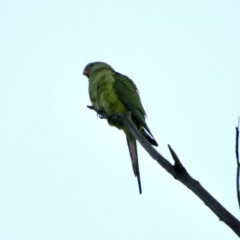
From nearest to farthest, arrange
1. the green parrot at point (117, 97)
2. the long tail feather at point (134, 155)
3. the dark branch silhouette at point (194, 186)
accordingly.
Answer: the dark branch silhouette at point (194, 186) → the long tail feather at point (134, 155) → the green parrot at point (117, 97)

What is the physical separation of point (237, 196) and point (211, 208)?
0.15 m

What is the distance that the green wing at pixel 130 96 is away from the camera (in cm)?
560

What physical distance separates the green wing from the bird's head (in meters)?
0.63

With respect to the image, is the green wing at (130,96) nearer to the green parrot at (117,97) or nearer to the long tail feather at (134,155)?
the green parrot at (117,97)

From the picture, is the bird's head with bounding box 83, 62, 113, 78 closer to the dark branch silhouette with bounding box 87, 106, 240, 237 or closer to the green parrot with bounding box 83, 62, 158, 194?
the green parrot with bounding box 83, 62, 158, 194

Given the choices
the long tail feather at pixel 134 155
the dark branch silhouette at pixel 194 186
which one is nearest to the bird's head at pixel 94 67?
the long tail feather at pixel 134 155

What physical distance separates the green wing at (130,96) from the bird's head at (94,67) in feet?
Result: 2.05

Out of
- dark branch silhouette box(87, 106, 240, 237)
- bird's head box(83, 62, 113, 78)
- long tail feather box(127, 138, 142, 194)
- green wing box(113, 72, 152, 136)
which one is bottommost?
dark branch silhouette box(87, 106, 240, 237)

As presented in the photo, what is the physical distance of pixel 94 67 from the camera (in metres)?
7.23

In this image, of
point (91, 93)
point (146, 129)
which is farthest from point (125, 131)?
point (91, 93)

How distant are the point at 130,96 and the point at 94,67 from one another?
142 cm

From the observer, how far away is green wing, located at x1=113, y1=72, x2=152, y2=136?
18.4 feet

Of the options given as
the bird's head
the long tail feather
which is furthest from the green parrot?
the bird's head

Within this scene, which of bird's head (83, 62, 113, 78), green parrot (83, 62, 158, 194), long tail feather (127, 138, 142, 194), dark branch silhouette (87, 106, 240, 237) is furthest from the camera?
bird's head (83, 62, 113, 78)
